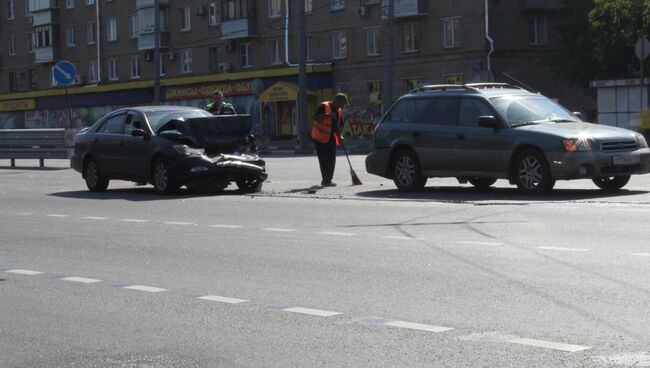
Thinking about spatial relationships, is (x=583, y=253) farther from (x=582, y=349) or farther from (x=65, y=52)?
(x=65, y=52)

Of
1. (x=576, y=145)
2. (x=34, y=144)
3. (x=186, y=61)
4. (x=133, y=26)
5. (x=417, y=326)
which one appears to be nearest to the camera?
(x=417, y=326)

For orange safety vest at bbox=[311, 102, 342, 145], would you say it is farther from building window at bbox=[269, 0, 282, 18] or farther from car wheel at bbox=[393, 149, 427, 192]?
building window at bbox=[269, 0, 282, 18]

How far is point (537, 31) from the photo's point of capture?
57.3m

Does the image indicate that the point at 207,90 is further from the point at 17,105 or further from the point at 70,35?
the point at 17,105

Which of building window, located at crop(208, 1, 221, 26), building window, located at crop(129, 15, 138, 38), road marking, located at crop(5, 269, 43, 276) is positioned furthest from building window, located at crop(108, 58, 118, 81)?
road marking, located at crop(5, 269, 43, 276)

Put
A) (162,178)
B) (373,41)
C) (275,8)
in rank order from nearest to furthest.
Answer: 1. (162,178)
2. (373,41)
3. (275,8)

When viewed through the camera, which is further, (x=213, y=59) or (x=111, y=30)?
(x=111, y=30)

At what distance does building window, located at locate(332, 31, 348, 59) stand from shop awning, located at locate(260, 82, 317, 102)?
2309 mm

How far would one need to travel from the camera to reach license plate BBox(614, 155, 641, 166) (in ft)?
56.6

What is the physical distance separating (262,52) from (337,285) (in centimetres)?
5637

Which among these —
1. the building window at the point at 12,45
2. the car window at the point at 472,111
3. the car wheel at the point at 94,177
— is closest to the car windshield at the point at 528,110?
the car window at the point at 472,111

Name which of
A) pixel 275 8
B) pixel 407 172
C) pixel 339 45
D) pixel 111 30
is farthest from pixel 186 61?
pixel 407 172

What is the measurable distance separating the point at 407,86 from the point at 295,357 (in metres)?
51.2

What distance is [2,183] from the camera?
2731 cm
